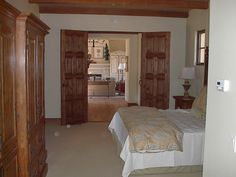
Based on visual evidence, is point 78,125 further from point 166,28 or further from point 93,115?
point 166,28

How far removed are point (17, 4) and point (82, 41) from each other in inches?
88.3

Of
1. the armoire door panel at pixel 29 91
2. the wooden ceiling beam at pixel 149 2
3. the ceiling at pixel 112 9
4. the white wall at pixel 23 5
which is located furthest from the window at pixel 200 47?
the armoire door panel at pixel 29 91

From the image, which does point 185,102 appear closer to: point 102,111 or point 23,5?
point 102,111

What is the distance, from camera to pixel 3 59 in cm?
227

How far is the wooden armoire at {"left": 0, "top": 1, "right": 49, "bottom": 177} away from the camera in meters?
2.33

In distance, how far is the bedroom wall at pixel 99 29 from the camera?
23.6 feet

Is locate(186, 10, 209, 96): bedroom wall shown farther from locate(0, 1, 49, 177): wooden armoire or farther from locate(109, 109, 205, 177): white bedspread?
locate(0, 1, 49, 177): wooden armoire

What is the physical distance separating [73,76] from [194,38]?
3123 millimetres

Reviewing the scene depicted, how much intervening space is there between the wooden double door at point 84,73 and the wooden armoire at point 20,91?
3.47 metres

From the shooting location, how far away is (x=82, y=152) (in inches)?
197

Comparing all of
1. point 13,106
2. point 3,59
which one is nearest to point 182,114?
point 13,106

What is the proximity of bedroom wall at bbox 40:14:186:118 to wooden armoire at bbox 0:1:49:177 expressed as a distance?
3790mm

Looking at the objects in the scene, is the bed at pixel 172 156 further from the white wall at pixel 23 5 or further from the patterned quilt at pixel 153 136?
the white wall at pixel 23 5

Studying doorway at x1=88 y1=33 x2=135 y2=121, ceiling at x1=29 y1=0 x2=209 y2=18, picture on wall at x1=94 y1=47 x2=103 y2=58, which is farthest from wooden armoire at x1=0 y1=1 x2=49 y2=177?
picture on wall at x1=94 y1=47 x2=103 y2=58
